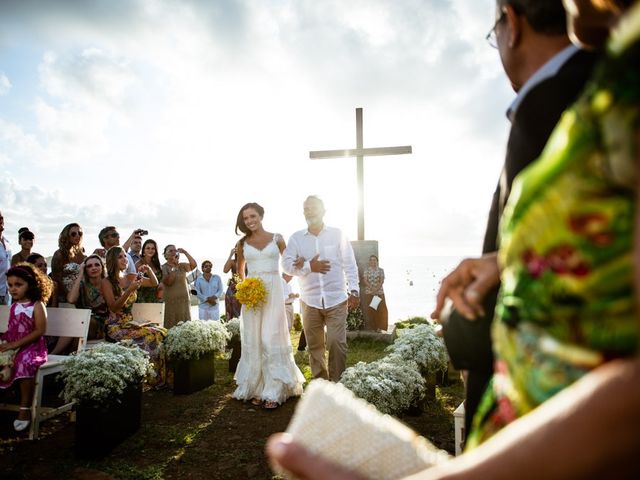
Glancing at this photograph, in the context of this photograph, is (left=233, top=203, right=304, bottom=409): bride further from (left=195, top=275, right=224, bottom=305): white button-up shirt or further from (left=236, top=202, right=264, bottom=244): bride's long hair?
(left=195, top=275, right=224, bottom=305): white button-up shirt

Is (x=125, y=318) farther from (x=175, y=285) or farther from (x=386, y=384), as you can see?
(x=386, y=384)

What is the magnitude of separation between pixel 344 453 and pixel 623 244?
587 millimetres

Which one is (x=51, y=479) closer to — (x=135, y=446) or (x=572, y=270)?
(x=135, y=446)

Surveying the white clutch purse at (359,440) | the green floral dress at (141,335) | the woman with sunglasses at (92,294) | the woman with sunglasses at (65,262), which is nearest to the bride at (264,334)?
the green floral dress at (141,335)

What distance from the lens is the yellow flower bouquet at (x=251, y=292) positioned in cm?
575

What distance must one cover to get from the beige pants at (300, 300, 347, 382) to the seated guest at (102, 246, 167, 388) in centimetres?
231

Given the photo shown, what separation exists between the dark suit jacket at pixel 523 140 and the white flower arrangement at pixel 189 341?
5592mm

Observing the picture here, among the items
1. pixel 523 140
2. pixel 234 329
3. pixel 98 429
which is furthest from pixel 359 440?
pixel 234 329

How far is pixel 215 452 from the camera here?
170 inches

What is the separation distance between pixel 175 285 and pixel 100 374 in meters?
5.43

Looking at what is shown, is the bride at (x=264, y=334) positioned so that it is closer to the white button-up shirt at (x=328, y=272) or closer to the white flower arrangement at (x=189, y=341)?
the white button-up shirt at (x=328, y=272)

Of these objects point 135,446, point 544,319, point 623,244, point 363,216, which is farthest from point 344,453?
point 363,216

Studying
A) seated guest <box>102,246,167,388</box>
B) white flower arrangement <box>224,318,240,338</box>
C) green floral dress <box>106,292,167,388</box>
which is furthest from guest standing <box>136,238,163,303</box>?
white flower arrangement <box>224,318,240,338</box>

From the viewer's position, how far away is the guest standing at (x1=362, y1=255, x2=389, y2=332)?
34.0 feet
